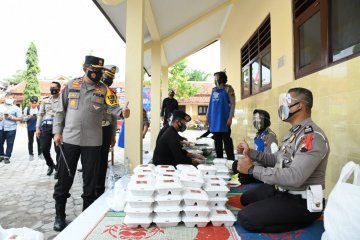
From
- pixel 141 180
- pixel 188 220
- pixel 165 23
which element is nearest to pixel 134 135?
pixel 141 180

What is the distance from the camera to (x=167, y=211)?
2432mm

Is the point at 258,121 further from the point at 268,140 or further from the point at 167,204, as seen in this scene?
the point at 167,204

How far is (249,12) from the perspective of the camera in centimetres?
702

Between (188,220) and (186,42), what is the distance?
935 centimetres

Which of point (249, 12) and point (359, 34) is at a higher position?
point (249, 12)

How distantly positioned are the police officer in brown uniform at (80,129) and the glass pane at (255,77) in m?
4.34

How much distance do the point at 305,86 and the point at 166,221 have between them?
258 centimetres

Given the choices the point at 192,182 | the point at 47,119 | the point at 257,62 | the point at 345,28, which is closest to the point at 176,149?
the point at 192,182

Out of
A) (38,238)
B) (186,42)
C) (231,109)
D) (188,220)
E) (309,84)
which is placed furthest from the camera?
(186,42)

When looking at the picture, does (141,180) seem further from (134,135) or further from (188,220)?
(134,135)

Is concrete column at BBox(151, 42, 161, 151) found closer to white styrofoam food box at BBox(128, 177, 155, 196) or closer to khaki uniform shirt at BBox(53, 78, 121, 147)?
khaki uniform shirt at BBox(53, 78, 121, 147)

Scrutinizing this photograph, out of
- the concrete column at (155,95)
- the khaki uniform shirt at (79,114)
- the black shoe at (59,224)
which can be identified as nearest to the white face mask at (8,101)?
the concrete column at (155,95)

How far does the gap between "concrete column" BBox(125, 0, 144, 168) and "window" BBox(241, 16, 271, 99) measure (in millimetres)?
2653

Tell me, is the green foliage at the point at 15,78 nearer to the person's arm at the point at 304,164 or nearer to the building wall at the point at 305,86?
the building wall at the point at 305,86
